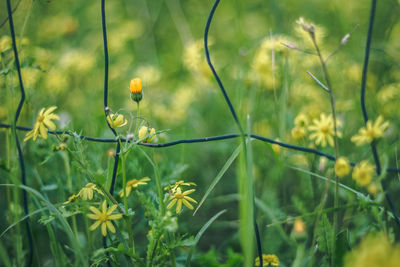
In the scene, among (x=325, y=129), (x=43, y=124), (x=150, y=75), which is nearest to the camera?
(x=43, y=124)

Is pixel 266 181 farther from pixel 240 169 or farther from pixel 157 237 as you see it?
pixel 157 237

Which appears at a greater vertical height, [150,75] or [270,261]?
[150,75]

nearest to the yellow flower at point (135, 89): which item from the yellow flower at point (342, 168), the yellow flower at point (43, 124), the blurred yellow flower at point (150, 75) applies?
the yellow flower at point (43, 124)

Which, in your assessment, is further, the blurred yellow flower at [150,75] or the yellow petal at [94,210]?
the blurred yellow flower at [150,75]

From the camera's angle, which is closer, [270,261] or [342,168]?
[342,168]

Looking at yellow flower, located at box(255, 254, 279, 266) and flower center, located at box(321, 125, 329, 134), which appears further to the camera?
flower center, located at box(321, 125, 329, 134)

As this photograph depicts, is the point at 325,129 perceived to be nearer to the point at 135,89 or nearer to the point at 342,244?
the point at 342,244

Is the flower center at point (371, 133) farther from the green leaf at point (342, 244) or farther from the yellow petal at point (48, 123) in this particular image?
the yellow petal at point (48, 123)

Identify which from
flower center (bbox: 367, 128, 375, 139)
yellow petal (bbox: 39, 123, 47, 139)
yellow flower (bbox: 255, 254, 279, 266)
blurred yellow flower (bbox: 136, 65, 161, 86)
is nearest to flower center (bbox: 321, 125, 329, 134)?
flower center (bbox: 367, 128, 375, 139)

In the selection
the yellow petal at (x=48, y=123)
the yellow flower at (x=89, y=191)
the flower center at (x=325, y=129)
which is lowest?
the yellow flower at (x=89, y=191)

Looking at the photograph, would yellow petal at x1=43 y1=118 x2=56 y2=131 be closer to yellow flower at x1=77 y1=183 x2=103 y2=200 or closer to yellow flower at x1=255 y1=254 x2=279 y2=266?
yellow flower at x1=77 y1=183 x2=103 y2=200

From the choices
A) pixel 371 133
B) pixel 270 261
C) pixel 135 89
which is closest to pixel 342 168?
pixel 371 133

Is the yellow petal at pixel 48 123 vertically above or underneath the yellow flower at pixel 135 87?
underneath

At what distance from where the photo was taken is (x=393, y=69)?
1.89 m
